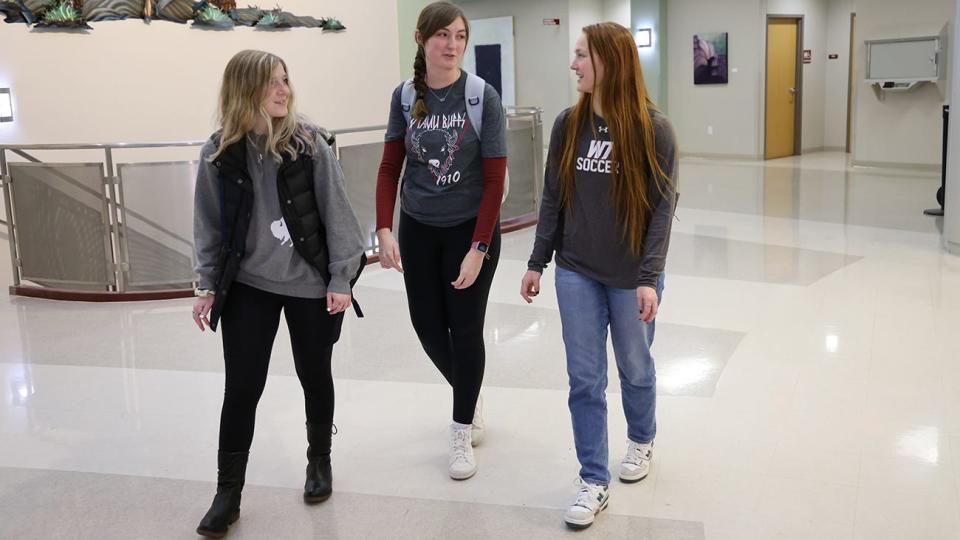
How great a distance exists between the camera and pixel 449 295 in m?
3.22

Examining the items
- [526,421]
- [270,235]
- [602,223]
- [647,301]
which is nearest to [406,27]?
[526,421]

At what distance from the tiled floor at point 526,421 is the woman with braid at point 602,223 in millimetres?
426

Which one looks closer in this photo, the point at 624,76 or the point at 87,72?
the point at 624,76

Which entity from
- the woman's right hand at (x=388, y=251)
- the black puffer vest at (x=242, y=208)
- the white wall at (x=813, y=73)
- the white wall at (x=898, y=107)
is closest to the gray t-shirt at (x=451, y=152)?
the woman's right hand at (x=388, y=251)

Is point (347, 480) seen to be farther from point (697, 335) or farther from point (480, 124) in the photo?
point (697, 335)

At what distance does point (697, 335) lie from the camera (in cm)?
505

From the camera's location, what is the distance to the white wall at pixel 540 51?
1596cm

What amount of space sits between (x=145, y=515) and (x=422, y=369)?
172 centimetres

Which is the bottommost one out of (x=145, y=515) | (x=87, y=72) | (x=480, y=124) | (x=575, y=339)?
(x=145, y=515)

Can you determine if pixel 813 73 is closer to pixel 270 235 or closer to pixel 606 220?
pixel 606 220

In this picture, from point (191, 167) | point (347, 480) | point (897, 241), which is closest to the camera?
point (347, 480)

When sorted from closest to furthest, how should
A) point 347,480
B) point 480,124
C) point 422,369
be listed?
point 480,124 < point 347,480 < point 422,369

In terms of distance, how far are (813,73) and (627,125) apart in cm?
1481

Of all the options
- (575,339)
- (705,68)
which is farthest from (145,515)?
(705,68)
